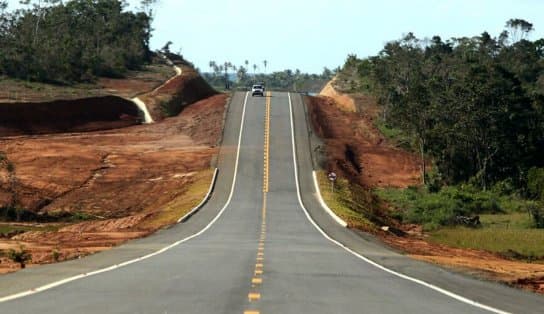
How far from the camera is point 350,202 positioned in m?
57.7

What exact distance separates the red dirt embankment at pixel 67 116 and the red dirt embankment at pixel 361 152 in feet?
70.4

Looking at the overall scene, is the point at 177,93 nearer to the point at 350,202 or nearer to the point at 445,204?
the point at 445,204

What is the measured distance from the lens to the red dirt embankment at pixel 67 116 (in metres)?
80.9

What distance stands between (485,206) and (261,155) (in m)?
20.4

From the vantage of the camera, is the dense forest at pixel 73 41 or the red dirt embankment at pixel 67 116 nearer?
the red dirt embankment at pixel 67 116

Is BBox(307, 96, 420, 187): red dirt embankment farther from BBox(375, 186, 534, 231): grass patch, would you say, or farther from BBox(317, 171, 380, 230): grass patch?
BBox(317, 171, 380, 230): grass patch

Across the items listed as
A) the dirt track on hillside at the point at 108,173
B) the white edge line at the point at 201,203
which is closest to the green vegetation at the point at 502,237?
the white edge line at the point at 201,203

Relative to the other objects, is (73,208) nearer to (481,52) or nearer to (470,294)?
(470,294)

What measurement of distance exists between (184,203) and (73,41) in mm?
77677

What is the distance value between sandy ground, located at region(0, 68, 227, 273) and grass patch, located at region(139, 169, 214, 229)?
28 centimetres

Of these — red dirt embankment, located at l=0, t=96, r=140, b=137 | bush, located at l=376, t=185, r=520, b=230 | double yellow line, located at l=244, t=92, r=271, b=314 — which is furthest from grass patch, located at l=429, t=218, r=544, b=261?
red dirt embankment, located at l=0, t=96, r=140, b=137

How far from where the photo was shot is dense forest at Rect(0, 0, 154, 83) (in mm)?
104000

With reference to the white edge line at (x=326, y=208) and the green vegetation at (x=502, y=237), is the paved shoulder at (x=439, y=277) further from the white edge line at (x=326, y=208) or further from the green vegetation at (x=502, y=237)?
the green vegetation at (x=502, y=237)

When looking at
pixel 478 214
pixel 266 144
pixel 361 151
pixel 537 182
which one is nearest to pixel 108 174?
pixel 266 144
